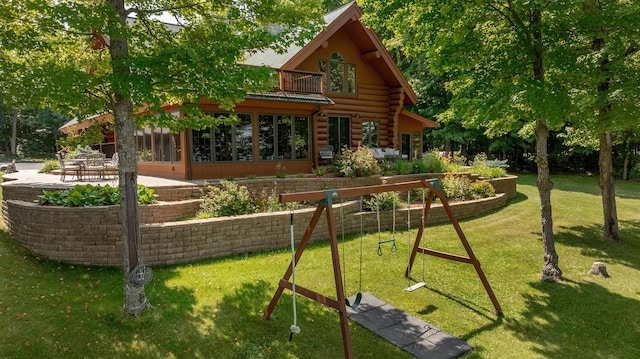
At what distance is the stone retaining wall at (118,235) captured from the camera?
7.28 meters

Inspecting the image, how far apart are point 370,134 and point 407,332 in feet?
48.3

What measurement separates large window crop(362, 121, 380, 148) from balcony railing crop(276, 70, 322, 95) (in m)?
4.06

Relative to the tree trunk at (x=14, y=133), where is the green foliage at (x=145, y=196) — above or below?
below

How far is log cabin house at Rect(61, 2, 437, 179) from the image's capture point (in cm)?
1387

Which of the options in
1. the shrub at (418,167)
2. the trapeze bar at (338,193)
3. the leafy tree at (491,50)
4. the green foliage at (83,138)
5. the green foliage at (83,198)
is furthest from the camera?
the shrub at (418,167)

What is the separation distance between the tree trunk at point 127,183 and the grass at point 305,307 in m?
0.31

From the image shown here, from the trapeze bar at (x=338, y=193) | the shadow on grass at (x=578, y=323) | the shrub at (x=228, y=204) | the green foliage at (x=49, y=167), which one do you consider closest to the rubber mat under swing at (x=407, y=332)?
the shadow on grass at (x=578, y=323)

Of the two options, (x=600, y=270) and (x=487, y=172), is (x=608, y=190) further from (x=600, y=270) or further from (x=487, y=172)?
(x=487, y=172)

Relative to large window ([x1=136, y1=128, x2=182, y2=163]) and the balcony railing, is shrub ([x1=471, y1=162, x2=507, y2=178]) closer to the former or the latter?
the balcony railing

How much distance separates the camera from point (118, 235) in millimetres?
7355

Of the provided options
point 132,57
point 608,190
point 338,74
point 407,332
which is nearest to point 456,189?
point 608,190

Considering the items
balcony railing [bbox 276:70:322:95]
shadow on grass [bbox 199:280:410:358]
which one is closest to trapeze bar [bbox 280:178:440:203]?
shadow on grass [bbox 199:280:410:358]

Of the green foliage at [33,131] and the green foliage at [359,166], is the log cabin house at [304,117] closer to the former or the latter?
the green foliage at [359,166]

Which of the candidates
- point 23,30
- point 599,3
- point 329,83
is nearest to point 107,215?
point 23,30
